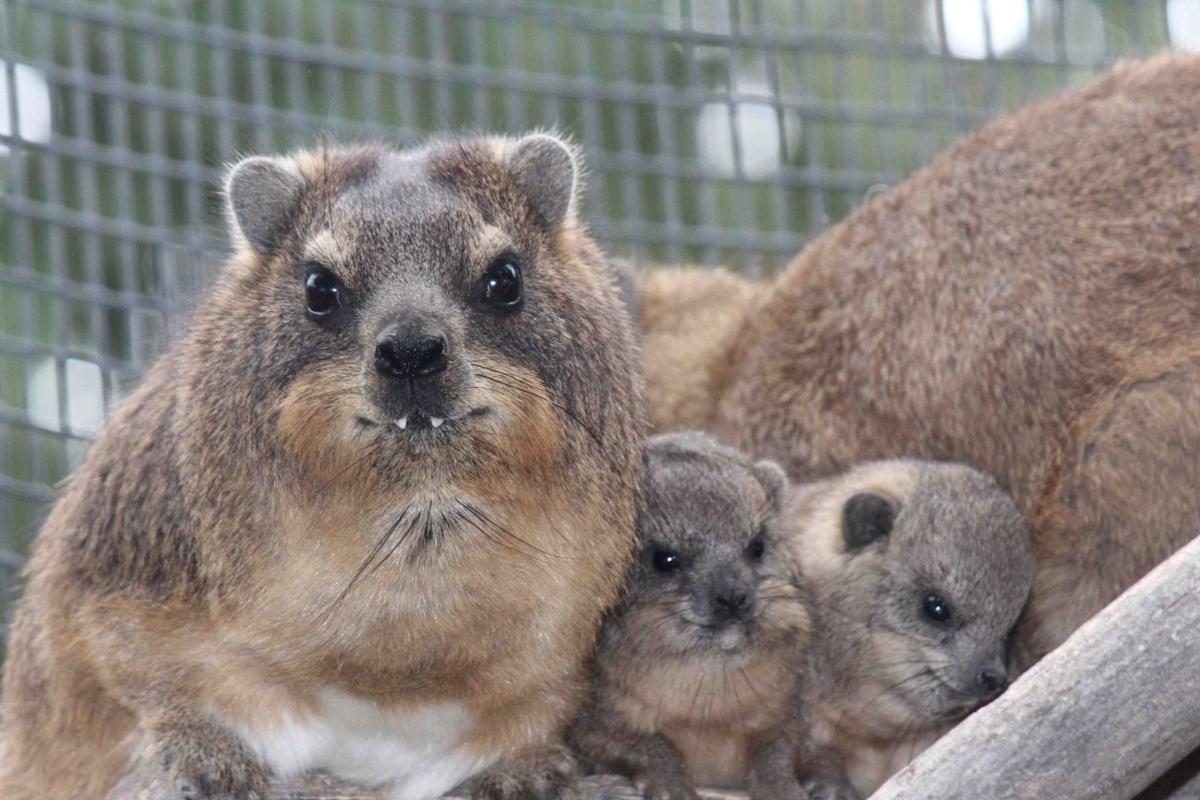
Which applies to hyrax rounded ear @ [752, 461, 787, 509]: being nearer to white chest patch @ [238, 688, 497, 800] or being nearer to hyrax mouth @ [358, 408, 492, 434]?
white chest patch @ [238, 688, 497, 800]

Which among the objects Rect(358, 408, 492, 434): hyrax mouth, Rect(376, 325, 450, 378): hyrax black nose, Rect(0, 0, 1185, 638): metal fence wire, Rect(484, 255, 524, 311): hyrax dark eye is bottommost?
Rect(358, 408, 492, 434): hyrax mouth

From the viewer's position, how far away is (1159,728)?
14.2ft

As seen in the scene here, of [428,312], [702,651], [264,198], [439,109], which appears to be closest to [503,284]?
[428,312]

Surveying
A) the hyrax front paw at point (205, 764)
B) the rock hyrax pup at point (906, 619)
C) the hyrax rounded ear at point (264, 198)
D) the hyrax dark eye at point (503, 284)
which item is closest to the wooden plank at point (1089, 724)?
the rock hyrax pup at point (906, 619)

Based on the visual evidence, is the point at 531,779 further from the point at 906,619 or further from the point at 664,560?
the point at 906,619

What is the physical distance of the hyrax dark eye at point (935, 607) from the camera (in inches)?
224

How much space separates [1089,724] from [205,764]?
229 cm

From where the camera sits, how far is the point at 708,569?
17.9 feet

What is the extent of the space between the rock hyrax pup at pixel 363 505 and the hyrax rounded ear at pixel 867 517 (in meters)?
0.92

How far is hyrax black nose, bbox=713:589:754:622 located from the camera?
5.35m

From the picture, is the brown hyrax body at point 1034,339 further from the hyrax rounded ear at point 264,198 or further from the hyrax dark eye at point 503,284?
the hyrax rounded ear at point 264,198

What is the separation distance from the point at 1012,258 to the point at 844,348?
26.4 inches

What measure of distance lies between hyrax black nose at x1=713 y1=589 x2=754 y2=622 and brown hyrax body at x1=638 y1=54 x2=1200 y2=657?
1105 millimetres

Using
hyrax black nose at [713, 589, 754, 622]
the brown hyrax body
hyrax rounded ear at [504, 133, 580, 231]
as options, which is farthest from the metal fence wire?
hyrax black nose at [713, 589, 754, 622]
